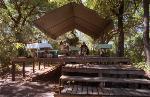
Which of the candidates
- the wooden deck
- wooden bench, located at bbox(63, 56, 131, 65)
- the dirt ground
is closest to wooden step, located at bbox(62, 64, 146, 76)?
the wooden deck

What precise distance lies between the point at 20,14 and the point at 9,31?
510 inches

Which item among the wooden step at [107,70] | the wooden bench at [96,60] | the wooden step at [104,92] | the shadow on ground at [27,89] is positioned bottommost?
the shadow on ground at [27,89]

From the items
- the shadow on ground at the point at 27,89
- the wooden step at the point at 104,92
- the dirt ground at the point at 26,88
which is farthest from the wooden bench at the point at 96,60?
the wooden step at the point at 104,92

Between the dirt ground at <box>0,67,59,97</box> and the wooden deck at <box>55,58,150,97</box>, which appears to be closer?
the wooden deck at <box>55,58,150,97</box>

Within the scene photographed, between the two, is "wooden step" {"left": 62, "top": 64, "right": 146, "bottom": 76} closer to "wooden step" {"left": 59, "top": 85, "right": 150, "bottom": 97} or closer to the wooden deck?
the wooden deck

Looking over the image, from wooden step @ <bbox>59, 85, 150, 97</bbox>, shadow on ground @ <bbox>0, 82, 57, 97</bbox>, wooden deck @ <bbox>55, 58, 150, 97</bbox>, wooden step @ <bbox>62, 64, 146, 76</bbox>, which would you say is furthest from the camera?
shadow on ground @ <bbox>0, 82, 57, 97</bbox>

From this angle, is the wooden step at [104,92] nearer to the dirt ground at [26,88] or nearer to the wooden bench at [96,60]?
the dirt ground at [26,88]

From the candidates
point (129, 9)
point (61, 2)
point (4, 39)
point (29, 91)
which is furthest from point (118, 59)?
point (129, 9)

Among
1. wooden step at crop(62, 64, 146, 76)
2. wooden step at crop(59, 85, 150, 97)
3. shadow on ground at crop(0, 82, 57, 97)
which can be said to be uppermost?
wooden step at crop(62, 64, 146, 76)

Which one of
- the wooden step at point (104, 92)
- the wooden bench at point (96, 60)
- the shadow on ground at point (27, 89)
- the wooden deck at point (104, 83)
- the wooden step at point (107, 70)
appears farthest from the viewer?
the wooden bench at point (96, 60)

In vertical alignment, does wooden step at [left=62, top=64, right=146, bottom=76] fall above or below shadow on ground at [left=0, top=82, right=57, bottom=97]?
above

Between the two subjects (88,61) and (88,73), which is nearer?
(88,73)

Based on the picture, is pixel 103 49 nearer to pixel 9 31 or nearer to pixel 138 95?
pixel 9 31

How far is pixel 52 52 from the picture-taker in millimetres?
13086
